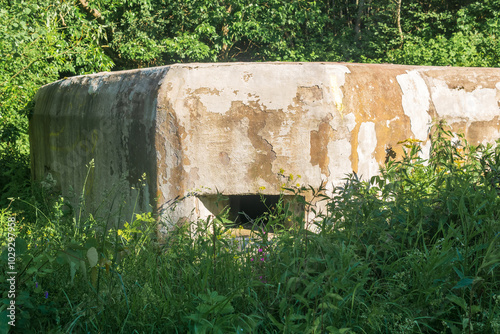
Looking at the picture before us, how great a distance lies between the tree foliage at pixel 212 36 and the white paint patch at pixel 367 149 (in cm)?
426

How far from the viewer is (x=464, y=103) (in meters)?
3.64

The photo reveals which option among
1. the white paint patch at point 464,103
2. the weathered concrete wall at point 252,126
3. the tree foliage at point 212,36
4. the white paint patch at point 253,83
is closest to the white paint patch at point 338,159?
the weathered concrete wall at point 252,126

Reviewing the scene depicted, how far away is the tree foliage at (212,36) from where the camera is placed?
6203 millimetres

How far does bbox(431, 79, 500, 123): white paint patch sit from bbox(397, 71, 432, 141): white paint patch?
0.11 metres

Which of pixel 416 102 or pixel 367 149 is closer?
pixel 367 149

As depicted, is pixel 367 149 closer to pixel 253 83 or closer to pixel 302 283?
pixel 253 83

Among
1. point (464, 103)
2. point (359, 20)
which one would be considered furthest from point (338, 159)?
point (359, 20)

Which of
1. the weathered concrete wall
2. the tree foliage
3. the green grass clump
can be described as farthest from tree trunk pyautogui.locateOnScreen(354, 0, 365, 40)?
the green grass clump

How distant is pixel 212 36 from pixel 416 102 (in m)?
7.39

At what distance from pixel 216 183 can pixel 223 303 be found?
1.49 m

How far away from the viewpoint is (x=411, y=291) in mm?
1854

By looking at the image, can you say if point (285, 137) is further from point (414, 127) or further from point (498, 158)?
point (498, 158)

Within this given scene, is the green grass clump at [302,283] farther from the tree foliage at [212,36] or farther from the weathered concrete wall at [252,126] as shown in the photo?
the tree foliage at [212,36]

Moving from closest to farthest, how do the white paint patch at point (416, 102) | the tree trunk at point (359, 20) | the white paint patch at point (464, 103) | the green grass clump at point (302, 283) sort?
1. the green grass clump at point (302, 283)
2. the white paint patch at point (416, 102)
3. the white paint patch at point (464, 103)
4. the tree trunk at point (359, 20)
